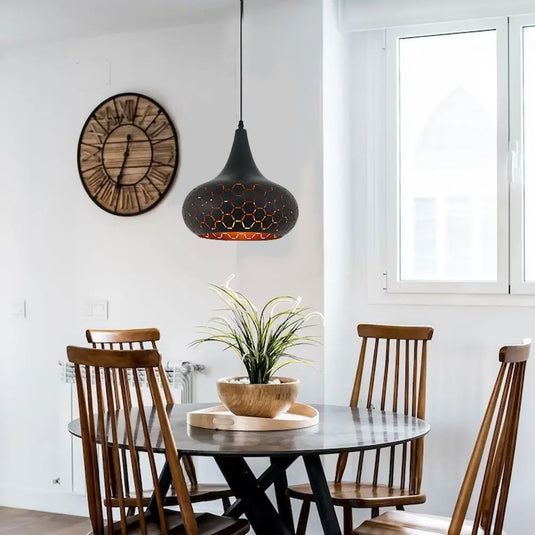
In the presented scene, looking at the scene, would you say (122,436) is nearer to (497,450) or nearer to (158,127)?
(497,450)

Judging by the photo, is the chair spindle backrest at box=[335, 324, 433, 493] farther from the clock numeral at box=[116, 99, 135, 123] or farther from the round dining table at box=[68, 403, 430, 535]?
the clock numeral at box=[116, 99, 135, 123]

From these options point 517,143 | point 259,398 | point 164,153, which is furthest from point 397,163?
point 259,398

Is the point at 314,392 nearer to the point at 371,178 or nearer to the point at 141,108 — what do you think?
the point at 371,178

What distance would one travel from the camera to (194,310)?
402cm

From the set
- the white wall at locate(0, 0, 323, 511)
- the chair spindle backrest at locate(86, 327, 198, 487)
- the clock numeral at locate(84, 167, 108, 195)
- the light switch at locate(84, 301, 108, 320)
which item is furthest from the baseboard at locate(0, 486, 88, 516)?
the clock numeral at locate(84, 167, 108, 195)

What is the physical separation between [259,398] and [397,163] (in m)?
1.57

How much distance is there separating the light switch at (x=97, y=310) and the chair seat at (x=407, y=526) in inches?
77.8

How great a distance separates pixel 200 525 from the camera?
2566mm

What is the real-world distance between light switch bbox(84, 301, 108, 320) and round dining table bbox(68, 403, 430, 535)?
1.32 meters

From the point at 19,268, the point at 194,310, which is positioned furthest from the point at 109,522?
the point at 19,268

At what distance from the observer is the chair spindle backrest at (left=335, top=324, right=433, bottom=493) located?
10.3 ft

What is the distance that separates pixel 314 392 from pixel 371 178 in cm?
104

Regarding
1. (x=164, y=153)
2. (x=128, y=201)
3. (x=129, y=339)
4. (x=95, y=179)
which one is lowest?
(x=129, y=339)

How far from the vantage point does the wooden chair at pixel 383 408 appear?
A: 2938 millimetres
